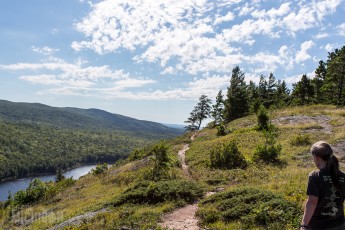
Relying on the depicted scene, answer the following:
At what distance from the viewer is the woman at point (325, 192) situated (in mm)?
5945

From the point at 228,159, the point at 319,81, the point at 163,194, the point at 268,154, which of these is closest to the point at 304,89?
the point at 319,81

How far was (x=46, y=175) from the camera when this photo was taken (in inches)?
7170

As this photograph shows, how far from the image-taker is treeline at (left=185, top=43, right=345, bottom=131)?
56562 millimetres

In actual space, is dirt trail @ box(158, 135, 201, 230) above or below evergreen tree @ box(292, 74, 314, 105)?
below

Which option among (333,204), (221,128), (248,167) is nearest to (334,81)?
(221,128)

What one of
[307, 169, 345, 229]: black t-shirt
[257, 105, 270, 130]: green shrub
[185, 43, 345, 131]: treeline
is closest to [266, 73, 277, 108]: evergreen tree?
[185, 43, 345, 131]: treeline

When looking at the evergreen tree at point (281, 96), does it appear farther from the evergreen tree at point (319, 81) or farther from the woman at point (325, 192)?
the woman at point (325, 192)

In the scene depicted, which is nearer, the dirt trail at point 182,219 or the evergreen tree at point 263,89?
the dirt trail at point 182,219

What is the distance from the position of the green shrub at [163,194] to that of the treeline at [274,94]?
128ft

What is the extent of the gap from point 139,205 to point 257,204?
241 inches

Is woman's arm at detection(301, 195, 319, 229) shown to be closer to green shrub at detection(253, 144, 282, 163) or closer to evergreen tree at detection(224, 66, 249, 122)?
green shrub at detection(253, 144, 282, 163)

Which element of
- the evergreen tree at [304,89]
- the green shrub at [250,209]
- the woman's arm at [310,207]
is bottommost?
the green shrub at [250,209]

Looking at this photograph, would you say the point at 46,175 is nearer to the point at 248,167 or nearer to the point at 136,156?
the point at 136,156

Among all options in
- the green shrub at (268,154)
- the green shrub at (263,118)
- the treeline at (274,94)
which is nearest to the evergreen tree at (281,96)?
the treeline at (274,94)
